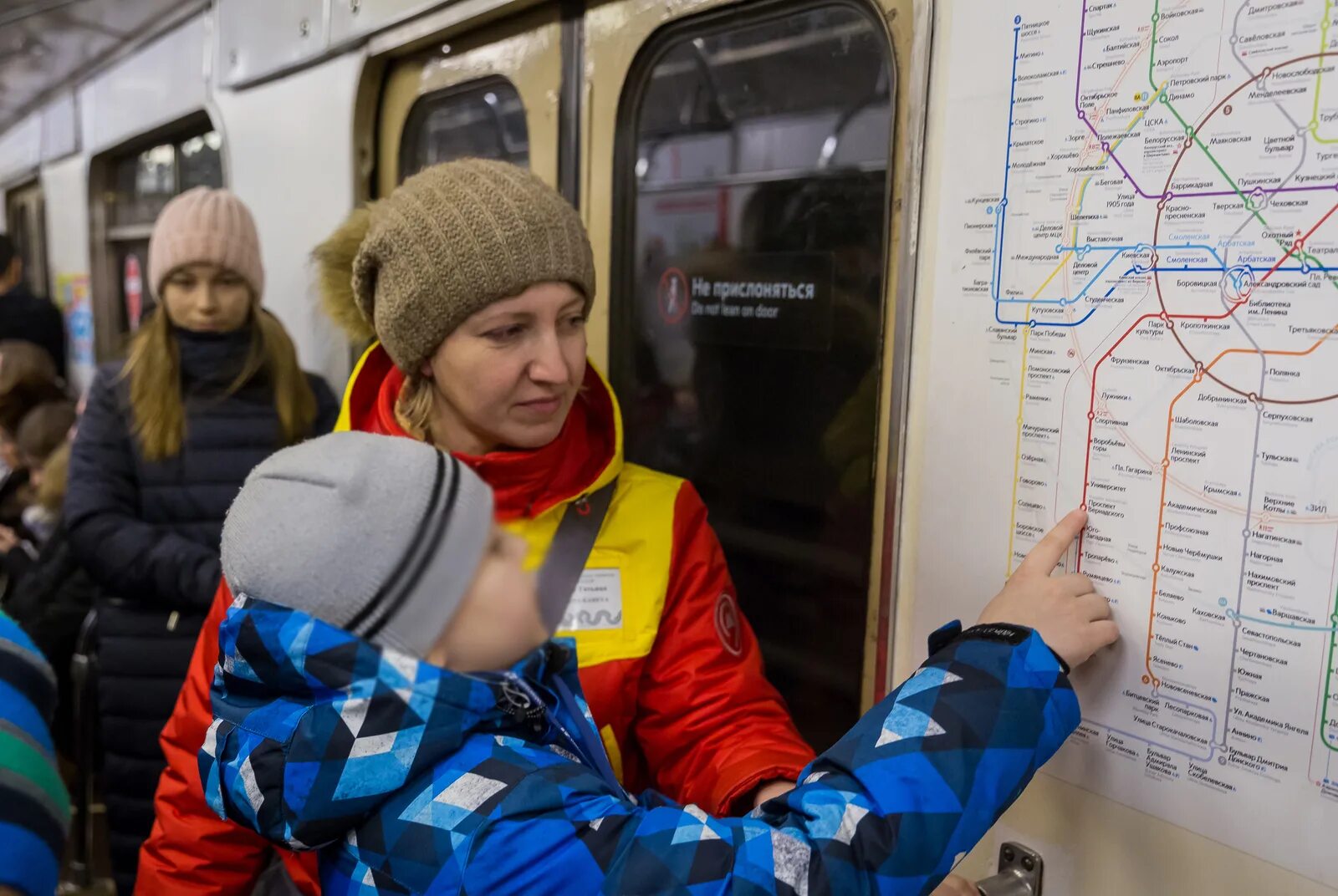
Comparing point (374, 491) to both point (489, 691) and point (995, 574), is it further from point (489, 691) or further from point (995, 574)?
point (995, 574)

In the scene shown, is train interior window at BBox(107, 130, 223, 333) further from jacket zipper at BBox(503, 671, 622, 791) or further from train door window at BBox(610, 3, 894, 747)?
jacket zipper at BBox(503, 671, 622, 791)

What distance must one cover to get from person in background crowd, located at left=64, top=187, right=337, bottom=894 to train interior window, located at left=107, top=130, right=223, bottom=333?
1.84 m

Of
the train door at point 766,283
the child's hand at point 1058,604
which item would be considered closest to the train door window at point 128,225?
the train door at point 766,283

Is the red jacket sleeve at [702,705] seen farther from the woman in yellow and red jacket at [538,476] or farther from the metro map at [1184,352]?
the metro map at [1184,352]

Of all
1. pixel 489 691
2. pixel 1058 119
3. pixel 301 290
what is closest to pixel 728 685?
pixel 489 691

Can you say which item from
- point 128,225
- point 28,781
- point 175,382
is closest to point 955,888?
point 28,781

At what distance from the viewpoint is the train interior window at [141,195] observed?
3.94m

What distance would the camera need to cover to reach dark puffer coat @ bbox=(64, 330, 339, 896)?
2.03m

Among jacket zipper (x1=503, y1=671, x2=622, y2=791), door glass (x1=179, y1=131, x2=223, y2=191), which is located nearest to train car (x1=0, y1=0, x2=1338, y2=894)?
jacket zipper (x1=503, y1=671, x2=622, y2=791)

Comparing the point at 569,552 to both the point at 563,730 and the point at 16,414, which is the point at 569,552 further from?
the point at 16,414

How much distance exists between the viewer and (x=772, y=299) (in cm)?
174

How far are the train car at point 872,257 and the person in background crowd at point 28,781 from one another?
75 cm

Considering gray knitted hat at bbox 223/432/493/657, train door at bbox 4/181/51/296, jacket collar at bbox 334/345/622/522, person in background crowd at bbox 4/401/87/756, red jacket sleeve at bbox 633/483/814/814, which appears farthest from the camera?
train door at bbox 4/181/51/296

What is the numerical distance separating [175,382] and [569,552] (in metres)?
1.71
